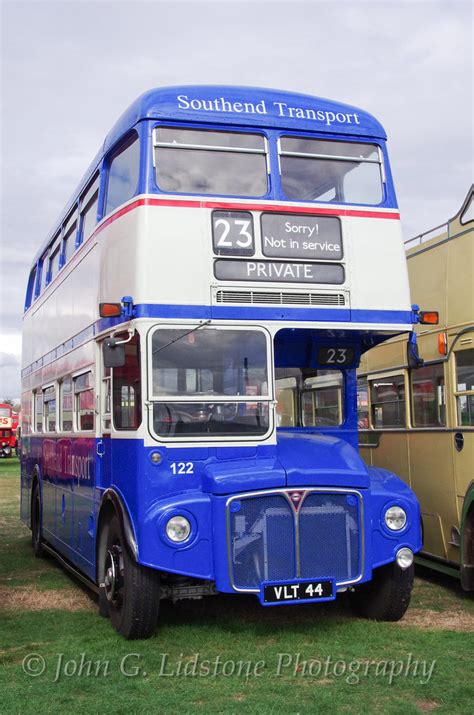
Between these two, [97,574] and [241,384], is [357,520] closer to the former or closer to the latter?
[241,384]

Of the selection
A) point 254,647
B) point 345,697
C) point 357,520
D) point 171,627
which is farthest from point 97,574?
point 345,697

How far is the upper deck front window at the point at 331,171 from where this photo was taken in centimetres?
778

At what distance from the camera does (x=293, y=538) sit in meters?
6.88

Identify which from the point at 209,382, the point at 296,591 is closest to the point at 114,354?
the point at 209,382

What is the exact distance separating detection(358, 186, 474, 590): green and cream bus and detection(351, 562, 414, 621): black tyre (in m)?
1.11

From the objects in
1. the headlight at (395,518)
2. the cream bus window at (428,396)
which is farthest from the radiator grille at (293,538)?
the cream bus window at (428,396)

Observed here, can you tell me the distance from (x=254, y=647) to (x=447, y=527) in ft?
9.53

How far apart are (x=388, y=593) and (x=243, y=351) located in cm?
240

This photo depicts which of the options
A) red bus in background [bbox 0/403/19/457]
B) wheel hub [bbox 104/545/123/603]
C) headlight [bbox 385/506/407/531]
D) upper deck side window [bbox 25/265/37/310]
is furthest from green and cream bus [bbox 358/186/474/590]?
red bus in background [bbox 0/403/19/457]

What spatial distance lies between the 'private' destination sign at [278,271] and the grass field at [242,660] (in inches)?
116

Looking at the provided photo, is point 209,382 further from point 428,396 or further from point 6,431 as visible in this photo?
point 6,431

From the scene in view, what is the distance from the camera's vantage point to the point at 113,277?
7910 millimetres

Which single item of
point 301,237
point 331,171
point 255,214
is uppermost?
point 331,171

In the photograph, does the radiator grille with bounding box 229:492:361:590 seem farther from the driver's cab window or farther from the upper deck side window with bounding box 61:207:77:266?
the upper deck side window with bounding box 61:207:77:266
